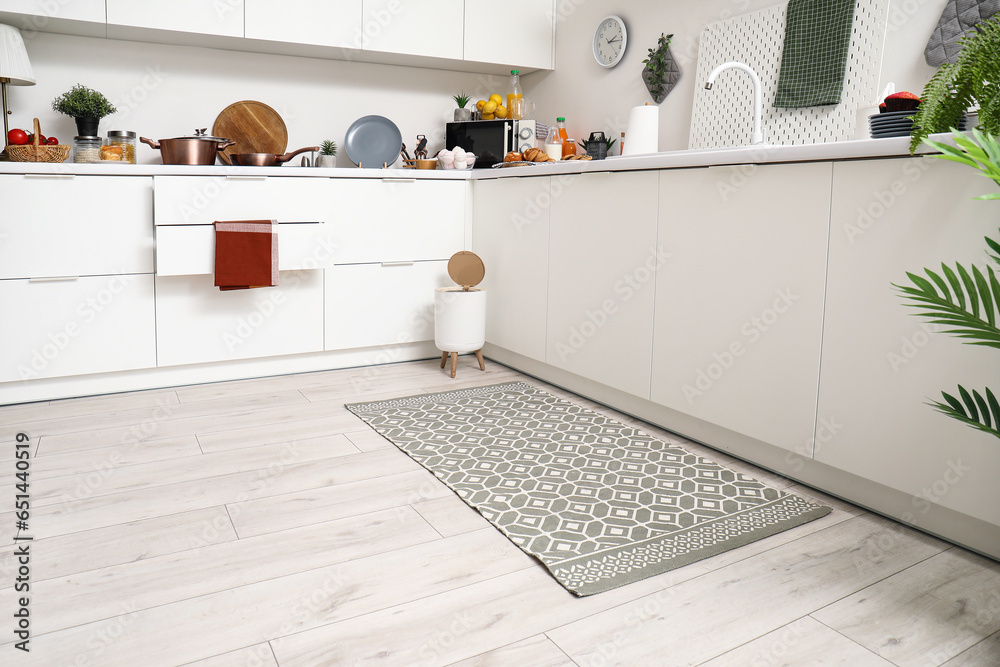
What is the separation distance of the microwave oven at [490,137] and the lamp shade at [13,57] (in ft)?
5.81

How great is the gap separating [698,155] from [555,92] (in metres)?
1.96

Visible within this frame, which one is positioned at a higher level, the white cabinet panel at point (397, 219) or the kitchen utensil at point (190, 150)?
the kitchen utensil at point (190, 150)

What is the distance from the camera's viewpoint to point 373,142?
3623 mm

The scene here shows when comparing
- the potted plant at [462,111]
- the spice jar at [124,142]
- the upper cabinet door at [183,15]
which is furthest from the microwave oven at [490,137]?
the spice jar at [124,142]

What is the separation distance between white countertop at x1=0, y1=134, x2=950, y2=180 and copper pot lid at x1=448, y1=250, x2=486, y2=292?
0.39 meters

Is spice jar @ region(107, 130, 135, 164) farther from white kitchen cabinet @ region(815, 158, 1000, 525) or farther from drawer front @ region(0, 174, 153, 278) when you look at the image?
white kitchen cabinet @ region(815, 158, 1000, 525)

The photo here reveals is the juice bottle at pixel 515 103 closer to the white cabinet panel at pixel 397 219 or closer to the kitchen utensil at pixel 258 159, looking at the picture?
the white cabinet panel at pixel 397 219

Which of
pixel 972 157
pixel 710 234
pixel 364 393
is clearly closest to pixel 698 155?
pixel 710 234

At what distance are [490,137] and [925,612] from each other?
9.01 feet

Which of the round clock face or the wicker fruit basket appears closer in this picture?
the wicker fruit basket

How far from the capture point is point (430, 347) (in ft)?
11.5

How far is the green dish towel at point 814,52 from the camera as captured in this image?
2.47 meters

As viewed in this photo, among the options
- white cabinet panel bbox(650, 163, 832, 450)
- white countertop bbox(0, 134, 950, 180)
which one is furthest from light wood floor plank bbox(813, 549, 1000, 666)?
white countertop bbox(0, 134, 950, 180)

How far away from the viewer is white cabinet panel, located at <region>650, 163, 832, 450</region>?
1863 millimetres
